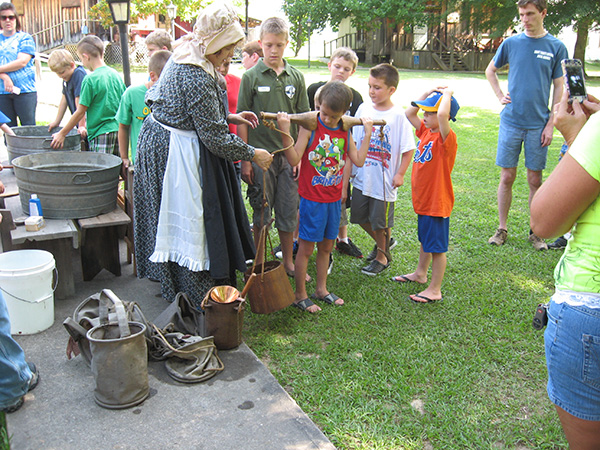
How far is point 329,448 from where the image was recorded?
2625mm

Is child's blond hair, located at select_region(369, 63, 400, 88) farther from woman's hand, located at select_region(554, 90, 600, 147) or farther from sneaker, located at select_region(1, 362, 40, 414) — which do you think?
sneaker, located at select_region(1, 362, 40, 414)

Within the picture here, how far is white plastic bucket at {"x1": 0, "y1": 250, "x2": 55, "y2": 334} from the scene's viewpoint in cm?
347

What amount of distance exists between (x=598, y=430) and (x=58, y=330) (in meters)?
3.22

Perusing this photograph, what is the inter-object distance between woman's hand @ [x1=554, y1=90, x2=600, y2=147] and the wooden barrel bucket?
6.94ft

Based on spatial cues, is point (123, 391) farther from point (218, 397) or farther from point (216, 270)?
point (216, 270)

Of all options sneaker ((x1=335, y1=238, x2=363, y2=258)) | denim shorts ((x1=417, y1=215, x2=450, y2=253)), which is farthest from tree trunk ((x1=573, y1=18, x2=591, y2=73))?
denim shorts ((x1=417, y1=215, x2=450, y2=253))

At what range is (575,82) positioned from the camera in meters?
1.90

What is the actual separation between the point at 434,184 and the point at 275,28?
166cm

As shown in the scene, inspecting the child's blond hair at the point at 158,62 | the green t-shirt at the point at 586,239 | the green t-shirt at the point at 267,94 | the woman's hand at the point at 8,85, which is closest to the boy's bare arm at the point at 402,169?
the green t-shirt at the point at 267,94

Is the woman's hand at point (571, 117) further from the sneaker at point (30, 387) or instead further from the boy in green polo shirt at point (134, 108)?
the boy in green polo shirt at point (134, 108)

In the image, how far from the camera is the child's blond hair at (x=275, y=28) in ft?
13.3

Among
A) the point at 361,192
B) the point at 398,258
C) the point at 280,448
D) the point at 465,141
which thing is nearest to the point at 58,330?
the point at 280,448

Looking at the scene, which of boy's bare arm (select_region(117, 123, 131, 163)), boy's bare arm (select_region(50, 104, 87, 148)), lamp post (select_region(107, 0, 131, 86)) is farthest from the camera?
lamp post (select_region(107, 0, 131, 86))

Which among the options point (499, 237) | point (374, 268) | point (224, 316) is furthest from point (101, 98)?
point (499, 237)
